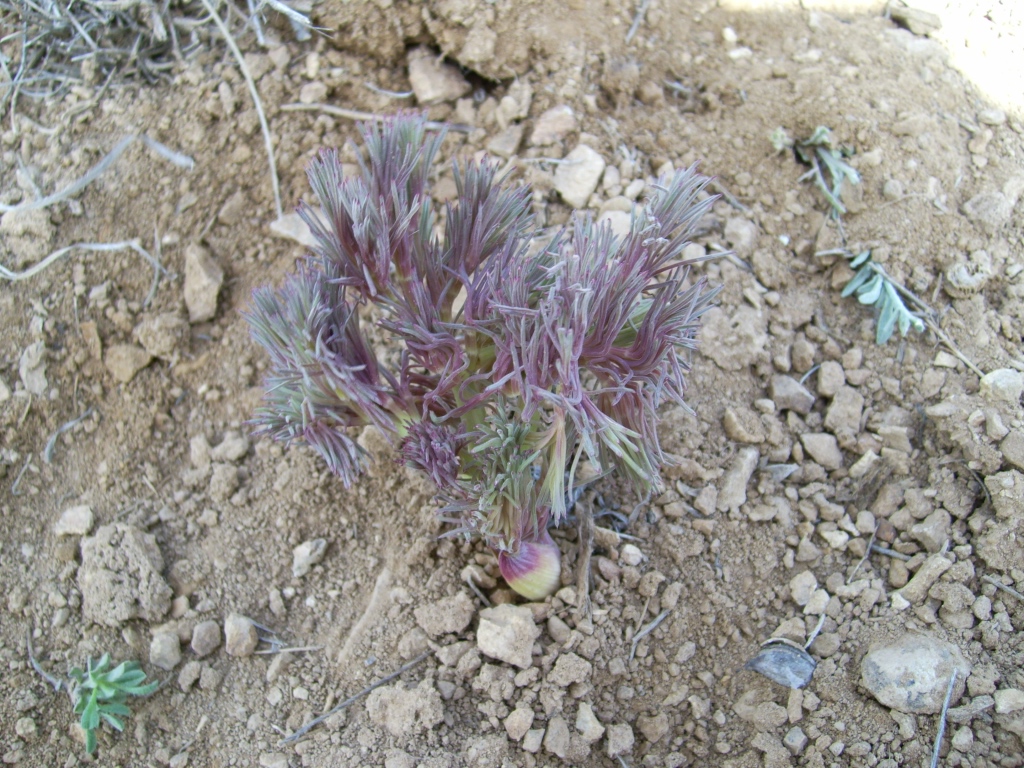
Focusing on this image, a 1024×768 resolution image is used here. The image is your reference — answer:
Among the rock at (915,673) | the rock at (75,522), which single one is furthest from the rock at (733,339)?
the rock at (75,522)

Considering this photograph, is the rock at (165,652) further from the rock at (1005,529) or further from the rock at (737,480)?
the rock at (1005,529)

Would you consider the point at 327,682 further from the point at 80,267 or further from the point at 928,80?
the point at 928,80

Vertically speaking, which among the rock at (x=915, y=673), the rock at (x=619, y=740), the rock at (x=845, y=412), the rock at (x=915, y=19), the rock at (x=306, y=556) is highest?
the rock at (x=915, y=19)

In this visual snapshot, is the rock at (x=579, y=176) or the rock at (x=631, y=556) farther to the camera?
the rock at (x=579, y=176)

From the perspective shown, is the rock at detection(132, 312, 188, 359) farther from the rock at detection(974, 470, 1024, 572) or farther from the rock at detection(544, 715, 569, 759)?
the rock at detection(974, 470, 1024, 572)

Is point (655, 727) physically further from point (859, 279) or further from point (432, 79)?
point (432, 79)

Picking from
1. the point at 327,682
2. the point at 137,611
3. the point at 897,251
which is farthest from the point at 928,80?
Answer: the point at 137,611
